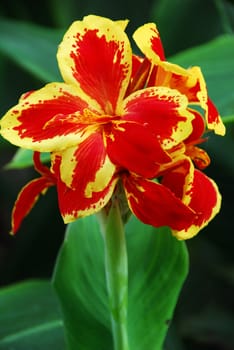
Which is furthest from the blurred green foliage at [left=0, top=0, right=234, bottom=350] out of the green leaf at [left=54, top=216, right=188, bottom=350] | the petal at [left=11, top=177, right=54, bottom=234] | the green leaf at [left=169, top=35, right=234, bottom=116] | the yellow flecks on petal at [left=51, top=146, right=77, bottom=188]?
the yellow flecks on petal at [left=51, top=146, right=77, bottom=188]

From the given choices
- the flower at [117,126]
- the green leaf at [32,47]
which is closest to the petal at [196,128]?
the flower at [117,126]

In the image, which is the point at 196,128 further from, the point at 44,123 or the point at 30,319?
the point at 30,319

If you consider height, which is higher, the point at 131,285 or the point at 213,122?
the point at 213,122

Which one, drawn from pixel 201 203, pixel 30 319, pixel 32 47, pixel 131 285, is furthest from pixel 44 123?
pixel 32 47

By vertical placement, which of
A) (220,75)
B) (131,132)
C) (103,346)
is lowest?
(103,346)

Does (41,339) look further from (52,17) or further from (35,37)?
(52,17)

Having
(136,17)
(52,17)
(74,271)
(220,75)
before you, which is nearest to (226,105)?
(220,75)
